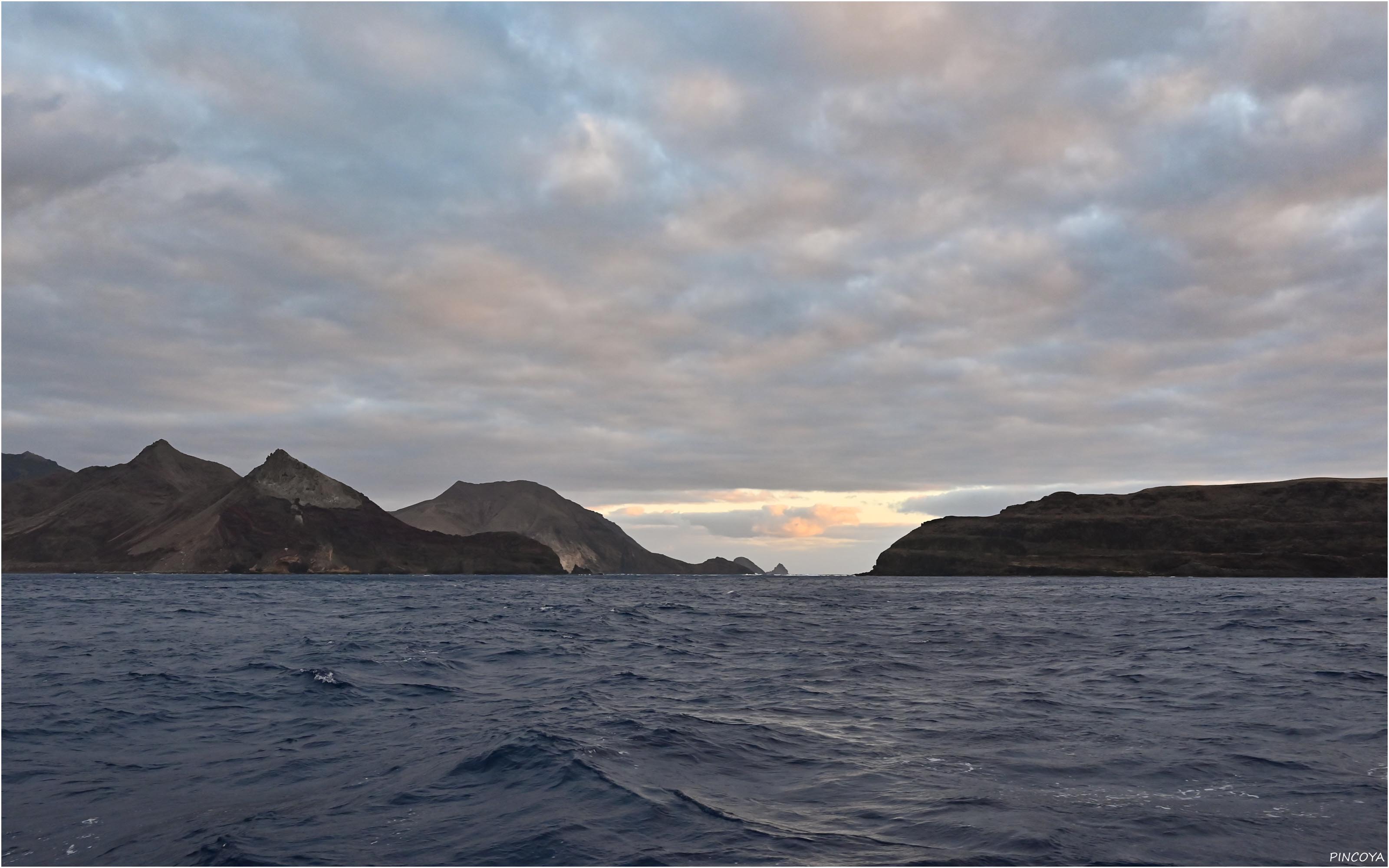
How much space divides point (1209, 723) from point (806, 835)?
14209 millimetres

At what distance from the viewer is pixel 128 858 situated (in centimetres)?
1202

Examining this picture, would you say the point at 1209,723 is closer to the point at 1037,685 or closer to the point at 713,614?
the point at 1037,685

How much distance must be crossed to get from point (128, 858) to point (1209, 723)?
24.0 m

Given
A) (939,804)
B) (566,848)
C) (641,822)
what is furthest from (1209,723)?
(566,848)

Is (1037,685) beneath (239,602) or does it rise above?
above

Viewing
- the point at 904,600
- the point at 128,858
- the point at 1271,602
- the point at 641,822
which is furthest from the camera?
the point at 904,600

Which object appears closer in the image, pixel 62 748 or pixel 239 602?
pixel 62 748

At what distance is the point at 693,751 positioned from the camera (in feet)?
60.1

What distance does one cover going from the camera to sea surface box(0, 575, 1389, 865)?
40.9 ft

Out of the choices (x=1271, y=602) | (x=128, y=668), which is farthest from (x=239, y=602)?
(x=1271, y=602)

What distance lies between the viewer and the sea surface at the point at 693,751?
1247cm

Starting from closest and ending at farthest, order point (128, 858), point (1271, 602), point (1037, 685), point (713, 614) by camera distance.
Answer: point (128, 858) → point (1037, 685) → point (713, 614) → point (1271, 602)

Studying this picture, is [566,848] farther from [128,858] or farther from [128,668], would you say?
[128,668]

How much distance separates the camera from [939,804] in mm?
14039
